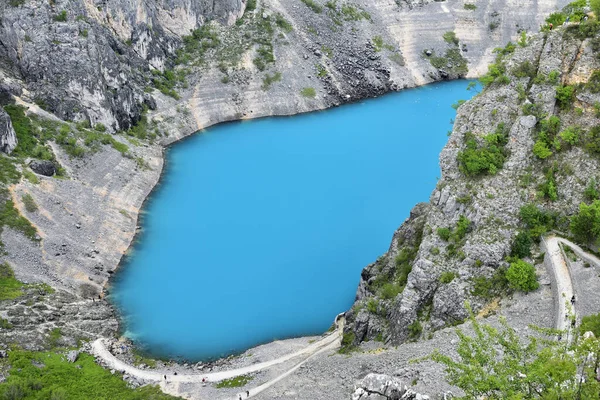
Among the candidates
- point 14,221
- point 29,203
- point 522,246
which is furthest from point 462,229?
point 29,203

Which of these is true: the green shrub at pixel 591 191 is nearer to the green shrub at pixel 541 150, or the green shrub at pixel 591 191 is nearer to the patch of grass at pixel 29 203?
the green shrub at pixel 541 150

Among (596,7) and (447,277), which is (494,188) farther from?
(596,7)

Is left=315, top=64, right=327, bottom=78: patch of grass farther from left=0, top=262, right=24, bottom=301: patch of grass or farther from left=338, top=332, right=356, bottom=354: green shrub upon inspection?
left=338, top=332, right=356, bottom=354: green shrub

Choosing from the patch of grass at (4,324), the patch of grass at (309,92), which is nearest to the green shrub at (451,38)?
the patch of grass at (309,92)

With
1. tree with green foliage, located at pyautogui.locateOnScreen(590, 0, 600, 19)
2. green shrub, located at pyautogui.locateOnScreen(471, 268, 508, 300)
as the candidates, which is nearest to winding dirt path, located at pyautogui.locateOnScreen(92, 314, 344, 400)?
green shrub, located at pyautogui.locateOnScreen(471, 268, 508, 300)

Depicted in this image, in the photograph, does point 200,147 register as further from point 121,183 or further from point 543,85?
point 543,85
